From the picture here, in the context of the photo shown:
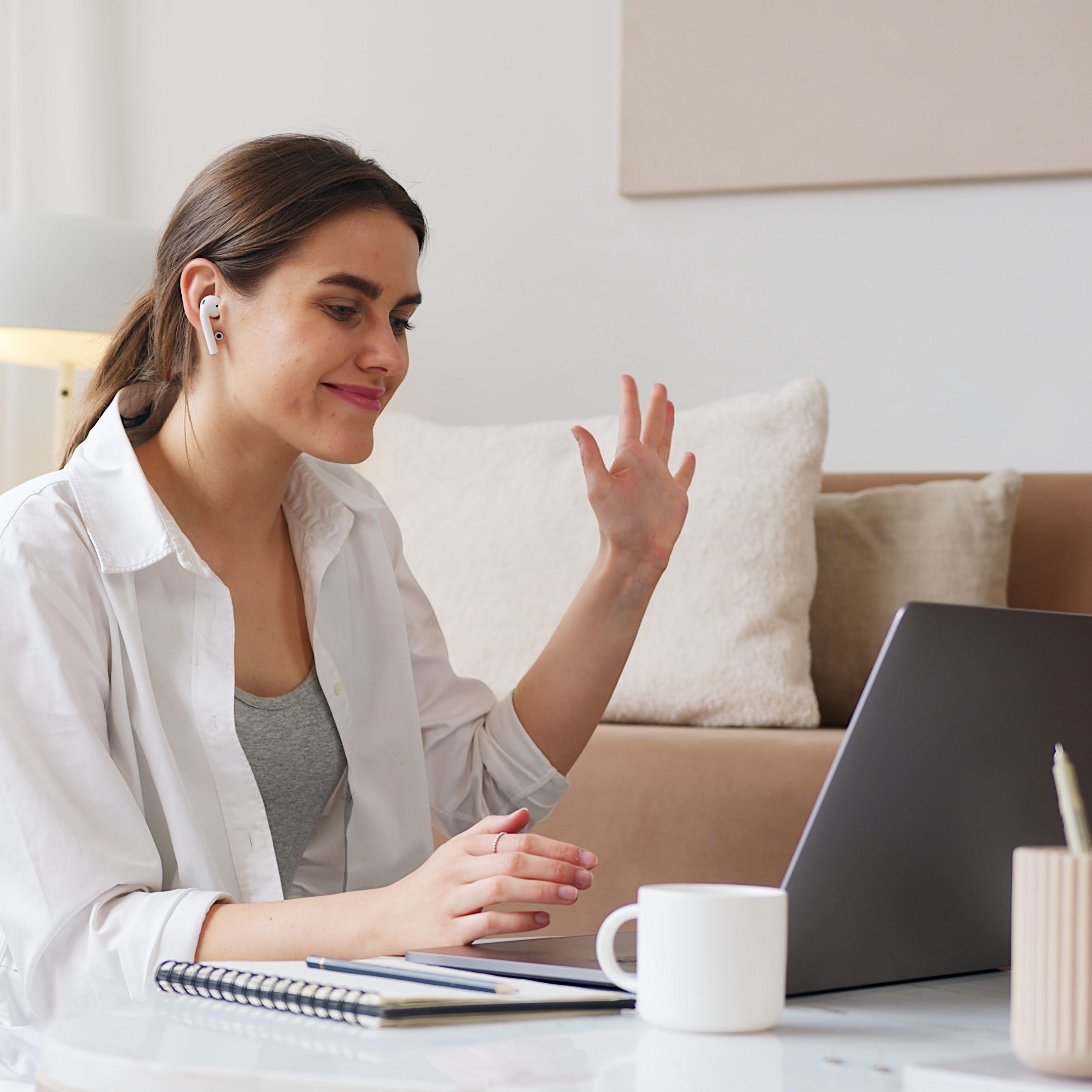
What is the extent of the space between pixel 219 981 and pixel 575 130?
2.12 meters

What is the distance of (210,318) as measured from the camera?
4.21 feet

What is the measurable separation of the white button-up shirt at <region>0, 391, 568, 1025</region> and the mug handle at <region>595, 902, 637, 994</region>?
35 cm

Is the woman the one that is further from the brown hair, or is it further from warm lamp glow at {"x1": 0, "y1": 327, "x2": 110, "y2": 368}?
warm lamp glow at {"x1": 0, "y1": 327, "x2": 110, "y2": 368}

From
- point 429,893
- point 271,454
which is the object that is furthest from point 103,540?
point 429,893

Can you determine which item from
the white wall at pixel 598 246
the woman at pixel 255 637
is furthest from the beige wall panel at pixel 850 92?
the woman at pixel 255 637

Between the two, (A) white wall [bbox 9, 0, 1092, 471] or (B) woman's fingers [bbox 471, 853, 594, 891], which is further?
(A) white wall [bbox 9, 0, 1092, 471]

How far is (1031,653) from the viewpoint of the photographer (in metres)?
0.70

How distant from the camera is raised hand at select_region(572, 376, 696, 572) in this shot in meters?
1.32

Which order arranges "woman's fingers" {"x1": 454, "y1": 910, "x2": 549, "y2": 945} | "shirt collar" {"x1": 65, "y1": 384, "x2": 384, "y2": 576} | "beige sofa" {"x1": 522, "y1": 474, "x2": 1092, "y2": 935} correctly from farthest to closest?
"beige sofa" {"x1": 522, "y1": 474, "x2": 1092, "y2": 935}
"shirt collar" {"x1": 65, "y1": 384, "x2": 384, "y2": 576}
"woman's fingers" {"x1": 454, "y1": 910, "x2": 549, "y2": 945}

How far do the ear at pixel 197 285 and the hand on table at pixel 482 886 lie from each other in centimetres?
66

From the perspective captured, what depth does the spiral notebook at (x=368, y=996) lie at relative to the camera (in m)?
0.60

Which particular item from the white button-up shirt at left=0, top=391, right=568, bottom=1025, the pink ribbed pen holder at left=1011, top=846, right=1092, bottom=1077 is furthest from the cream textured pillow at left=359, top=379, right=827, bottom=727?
the pink ribbed pen holder at left=1011, top=846, right=1092, bottom=1077

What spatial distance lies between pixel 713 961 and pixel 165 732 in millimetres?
625

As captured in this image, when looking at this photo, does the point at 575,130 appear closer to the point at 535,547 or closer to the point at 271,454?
the point at 535,547
